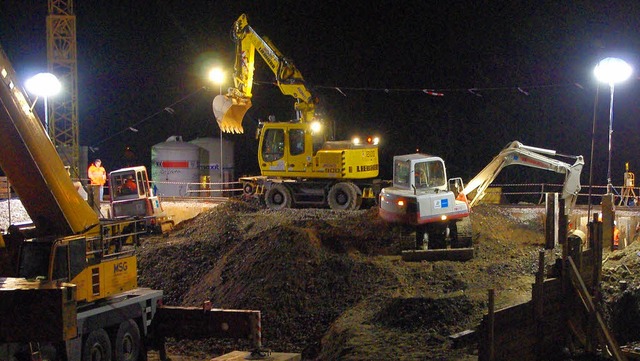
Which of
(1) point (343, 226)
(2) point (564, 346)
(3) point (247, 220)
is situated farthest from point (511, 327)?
(3) point (247, 220)

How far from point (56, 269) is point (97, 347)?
5.19 feet

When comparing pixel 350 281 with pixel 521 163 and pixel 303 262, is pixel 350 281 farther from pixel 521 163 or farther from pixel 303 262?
pixel 521 163

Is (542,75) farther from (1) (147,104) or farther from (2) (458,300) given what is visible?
(2) (458,300)

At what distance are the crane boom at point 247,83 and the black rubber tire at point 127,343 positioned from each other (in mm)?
13217

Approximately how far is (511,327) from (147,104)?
45.4 meters

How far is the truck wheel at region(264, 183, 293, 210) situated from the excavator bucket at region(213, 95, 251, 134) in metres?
2.40

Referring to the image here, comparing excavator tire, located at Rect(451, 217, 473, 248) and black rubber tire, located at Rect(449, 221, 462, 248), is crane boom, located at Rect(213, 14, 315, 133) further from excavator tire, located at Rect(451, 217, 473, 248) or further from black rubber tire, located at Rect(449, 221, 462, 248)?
excavator tire, located at Rect(451, 217, 473, 248)

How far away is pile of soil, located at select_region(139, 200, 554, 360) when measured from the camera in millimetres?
12867

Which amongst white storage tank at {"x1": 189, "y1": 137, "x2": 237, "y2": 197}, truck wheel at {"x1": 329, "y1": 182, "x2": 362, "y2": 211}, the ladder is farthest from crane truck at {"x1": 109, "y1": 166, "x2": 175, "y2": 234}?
Result: the ladder

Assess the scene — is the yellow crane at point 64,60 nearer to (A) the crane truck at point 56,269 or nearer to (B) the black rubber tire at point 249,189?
(B) the black rubber tire at point 249,189

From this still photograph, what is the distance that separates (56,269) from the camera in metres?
10.2

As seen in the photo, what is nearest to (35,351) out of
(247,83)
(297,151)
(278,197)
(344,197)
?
(344,197)

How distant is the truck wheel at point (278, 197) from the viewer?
82.1 ft

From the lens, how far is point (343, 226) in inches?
800
